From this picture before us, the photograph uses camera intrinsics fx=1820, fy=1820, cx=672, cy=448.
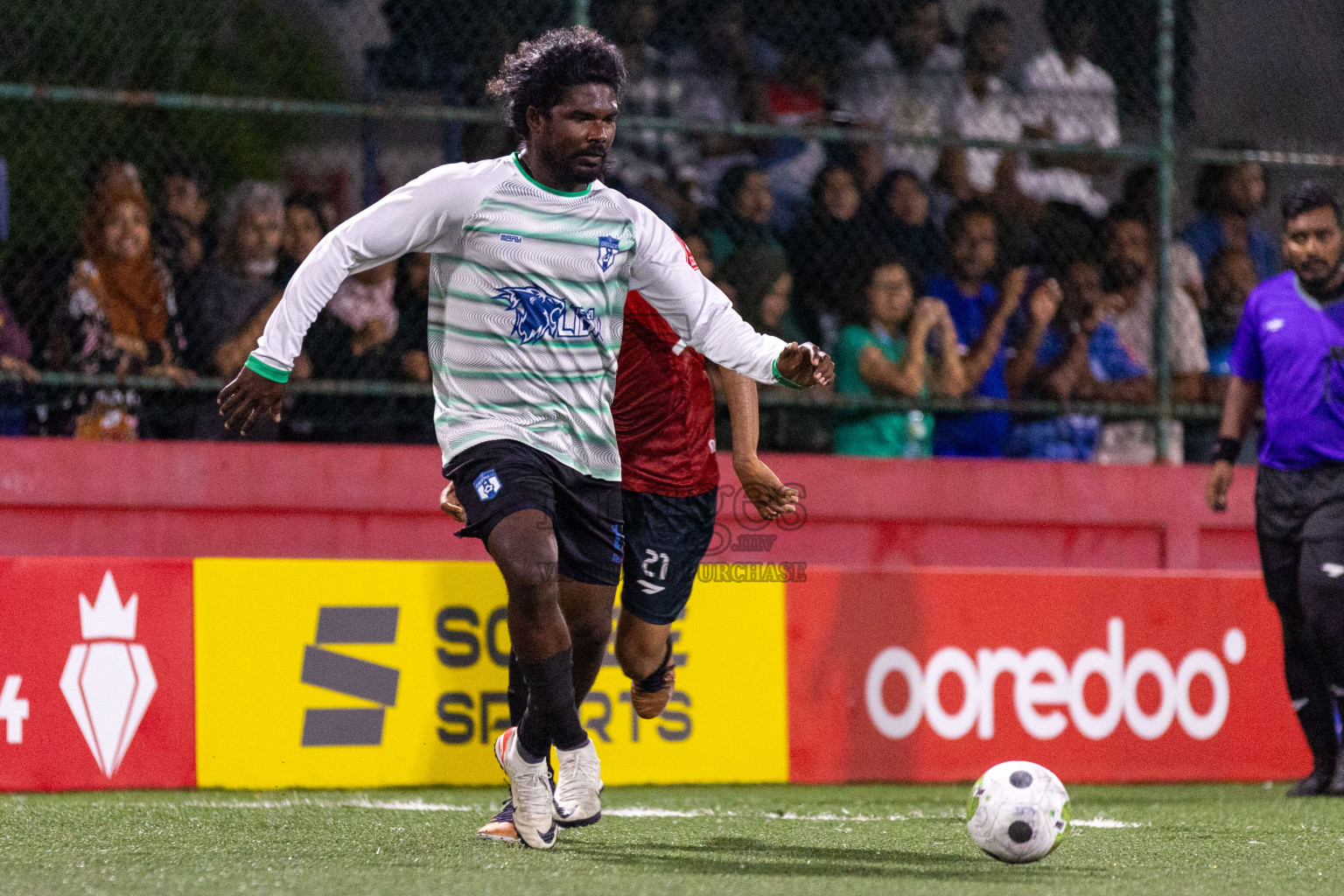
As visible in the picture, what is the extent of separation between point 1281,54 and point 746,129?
3.55 metres

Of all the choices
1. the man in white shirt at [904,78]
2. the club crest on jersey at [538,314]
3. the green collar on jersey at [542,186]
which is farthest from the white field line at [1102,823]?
the man in white shirt at [904,78]

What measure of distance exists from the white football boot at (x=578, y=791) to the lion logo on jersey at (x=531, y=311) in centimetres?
110

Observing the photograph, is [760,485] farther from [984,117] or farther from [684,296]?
[984,117]

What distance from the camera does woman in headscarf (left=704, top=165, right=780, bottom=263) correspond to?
28.1 feet

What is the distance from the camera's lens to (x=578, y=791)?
4750 millimetres

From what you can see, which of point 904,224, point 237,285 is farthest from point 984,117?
point 237,285

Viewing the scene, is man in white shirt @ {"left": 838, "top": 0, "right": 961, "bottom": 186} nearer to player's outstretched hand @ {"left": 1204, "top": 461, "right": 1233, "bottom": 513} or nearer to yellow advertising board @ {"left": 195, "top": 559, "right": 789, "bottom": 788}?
player's outstretched hand @ {"left": 1204, "top": 461, "right": 1233, "bottom": 513}

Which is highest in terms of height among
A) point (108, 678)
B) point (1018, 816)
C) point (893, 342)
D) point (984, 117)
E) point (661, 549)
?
point (984, 117)

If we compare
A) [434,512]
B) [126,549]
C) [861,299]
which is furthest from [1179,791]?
[126,549]

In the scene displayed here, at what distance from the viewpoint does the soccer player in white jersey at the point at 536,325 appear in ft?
15.3

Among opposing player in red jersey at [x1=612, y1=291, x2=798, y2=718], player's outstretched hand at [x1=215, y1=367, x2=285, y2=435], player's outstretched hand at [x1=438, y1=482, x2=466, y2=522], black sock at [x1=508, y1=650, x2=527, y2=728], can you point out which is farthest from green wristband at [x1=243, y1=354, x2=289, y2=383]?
opposing player in red jersey at [x1=612, y1=291, x2=798, y2=718]

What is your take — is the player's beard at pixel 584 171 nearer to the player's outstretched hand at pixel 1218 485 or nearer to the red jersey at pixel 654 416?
the red jersey at pixel 654 416

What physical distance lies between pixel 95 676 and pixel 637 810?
2130mm

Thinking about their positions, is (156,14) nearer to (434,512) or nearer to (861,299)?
(434,512)
